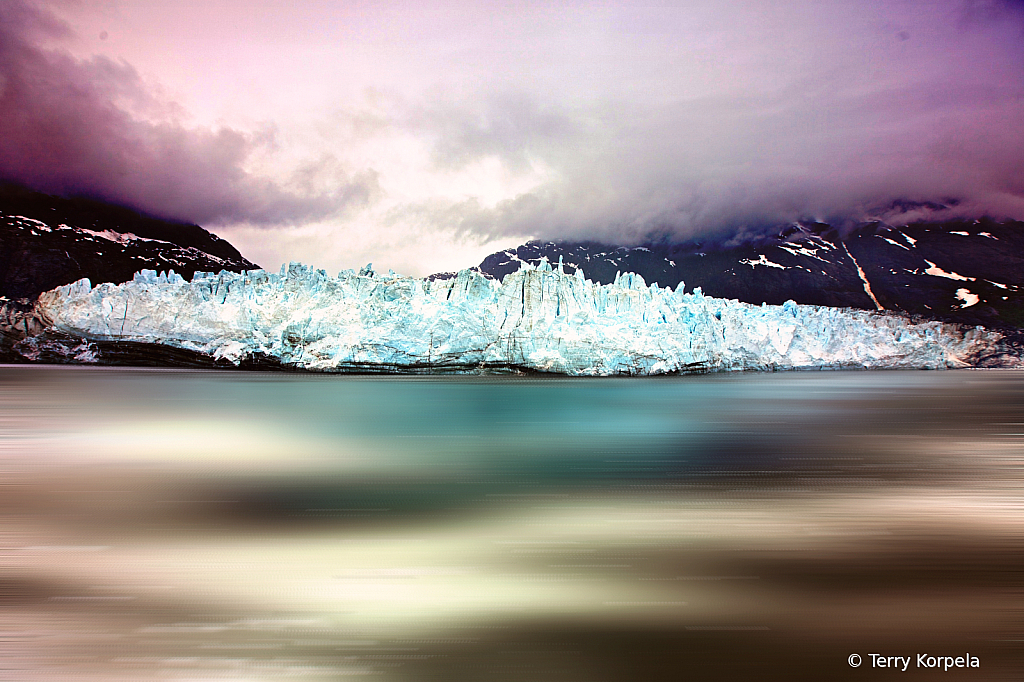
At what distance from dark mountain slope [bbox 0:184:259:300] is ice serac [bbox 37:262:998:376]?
76.7 m

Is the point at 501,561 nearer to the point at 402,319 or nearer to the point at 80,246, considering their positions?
the point at 402,319

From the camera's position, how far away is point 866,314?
3258 inches

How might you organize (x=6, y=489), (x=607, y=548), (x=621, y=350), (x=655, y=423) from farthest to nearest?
(x=621, y=350)
(x=655, y=423)
(x=6, y=489)
(x=607, y=548)

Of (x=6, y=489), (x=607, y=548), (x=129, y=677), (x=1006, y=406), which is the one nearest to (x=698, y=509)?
(x=607, y=548)

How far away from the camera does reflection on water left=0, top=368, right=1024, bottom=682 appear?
5.01 meters

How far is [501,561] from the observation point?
7340 mm

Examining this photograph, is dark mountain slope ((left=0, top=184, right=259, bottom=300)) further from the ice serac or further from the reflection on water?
the reflection on water

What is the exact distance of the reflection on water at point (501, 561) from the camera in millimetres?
5012

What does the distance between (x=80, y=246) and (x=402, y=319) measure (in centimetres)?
12600

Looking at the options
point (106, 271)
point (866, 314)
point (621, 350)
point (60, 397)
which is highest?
point (106, 271)

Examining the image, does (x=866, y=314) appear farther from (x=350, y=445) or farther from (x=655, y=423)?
(x=350, y=445)

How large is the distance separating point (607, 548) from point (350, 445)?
12.1 metres

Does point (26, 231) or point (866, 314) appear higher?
point (26, 231)

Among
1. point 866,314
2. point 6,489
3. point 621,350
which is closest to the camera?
point 6,489
